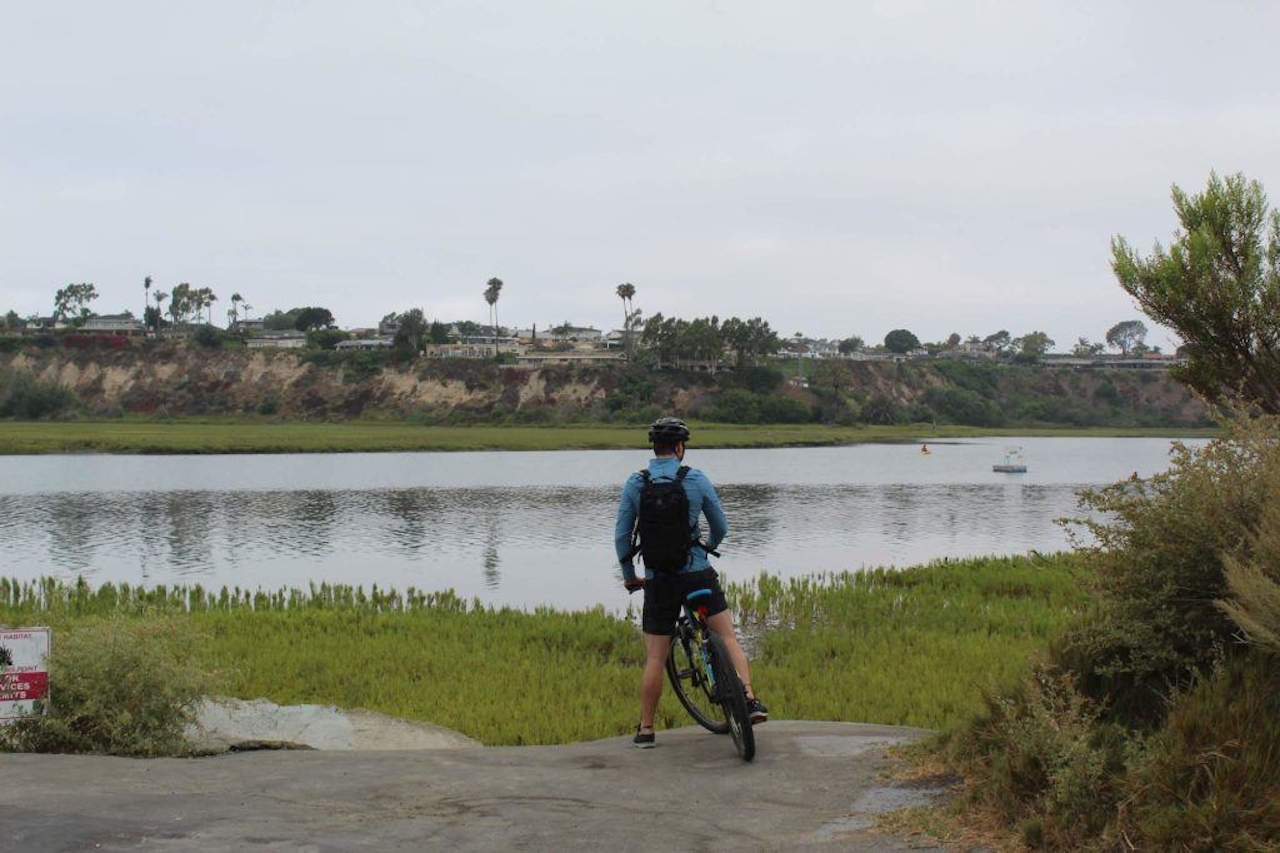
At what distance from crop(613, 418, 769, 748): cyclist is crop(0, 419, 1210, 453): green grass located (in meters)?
82.5

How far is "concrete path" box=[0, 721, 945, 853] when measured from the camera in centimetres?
591

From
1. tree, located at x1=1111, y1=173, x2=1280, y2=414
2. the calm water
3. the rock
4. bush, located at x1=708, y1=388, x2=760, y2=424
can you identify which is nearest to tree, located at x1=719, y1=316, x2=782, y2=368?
bush, located at x1=708, y1=388, x2=760, y2=424

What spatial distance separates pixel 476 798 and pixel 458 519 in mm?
34357

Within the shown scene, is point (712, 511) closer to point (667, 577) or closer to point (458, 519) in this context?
point (667, 577)

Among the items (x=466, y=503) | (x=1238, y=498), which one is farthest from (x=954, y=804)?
(x=466, y=503)

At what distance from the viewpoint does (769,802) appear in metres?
6.73

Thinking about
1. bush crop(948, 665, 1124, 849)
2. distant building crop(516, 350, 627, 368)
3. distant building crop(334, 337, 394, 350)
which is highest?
distant building crop(334, 337, 394, 350)

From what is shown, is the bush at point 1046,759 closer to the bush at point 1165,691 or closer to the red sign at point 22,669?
the bush at point 1165,691

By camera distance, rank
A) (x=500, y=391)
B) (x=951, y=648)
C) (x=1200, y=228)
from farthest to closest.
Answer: (x=500, y=391), (x=1200, y=228), (x=951, y=648)

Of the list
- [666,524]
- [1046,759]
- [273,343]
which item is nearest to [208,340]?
[273,343]

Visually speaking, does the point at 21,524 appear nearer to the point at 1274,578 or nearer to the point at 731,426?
the point at 1274,578

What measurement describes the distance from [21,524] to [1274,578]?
39720mm

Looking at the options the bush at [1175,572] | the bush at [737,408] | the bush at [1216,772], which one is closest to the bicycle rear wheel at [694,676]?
the bush at [1175,572]

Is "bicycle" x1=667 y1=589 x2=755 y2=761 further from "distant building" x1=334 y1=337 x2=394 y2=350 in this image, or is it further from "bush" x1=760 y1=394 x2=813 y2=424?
"distant building" x1=334 y1=337 x2=394 y2=350
